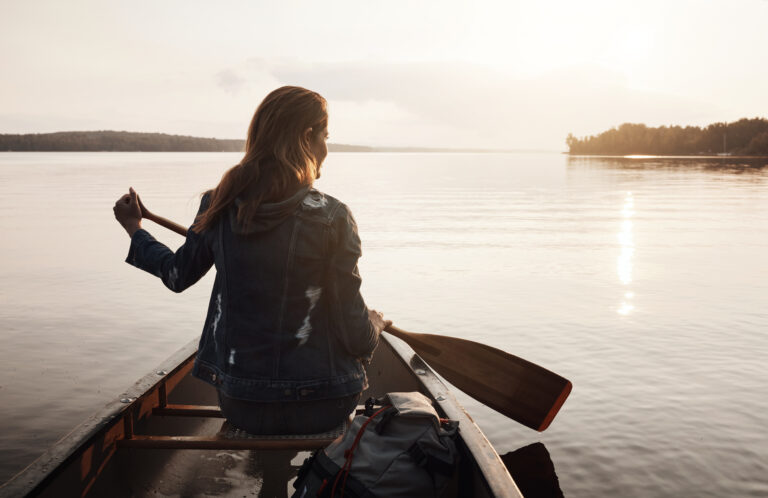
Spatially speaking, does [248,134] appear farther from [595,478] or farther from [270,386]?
[595,478]

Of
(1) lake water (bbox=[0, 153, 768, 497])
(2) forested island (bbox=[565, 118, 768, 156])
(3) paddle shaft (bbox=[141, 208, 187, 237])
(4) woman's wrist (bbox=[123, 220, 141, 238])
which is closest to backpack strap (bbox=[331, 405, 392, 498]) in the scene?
(4) woman's wrist (bbox=[123, 220, 141, 238])

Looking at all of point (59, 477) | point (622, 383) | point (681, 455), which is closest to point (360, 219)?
point (622, 383)

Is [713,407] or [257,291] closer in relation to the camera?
[257,291]

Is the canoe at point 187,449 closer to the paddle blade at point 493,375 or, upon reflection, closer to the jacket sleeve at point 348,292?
the paddle blade at point 493,375

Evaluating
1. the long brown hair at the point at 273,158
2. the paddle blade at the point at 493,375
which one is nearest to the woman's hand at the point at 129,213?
the long brown hair at the point at 273,158

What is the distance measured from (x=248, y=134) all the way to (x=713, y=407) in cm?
602

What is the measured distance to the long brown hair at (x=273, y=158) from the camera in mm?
2789

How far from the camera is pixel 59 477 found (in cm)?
304

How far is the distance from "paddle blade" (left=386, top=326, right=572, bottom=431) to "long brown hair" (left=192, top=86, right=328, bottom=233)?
2.13m

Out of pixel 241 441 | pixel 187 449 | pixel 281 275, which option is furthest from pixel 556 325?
pixel 281 275

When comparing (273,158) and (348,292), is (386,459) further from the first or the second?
(273,158)

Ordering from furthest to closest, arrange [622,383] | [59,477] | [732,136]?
[732,136], [622,383], [59,477]

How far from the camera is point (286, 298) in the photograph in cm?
285

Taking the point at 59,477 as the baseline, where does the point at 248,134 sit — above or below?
above
